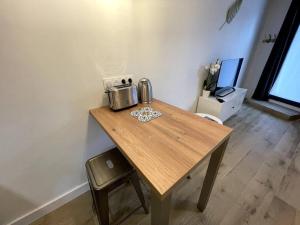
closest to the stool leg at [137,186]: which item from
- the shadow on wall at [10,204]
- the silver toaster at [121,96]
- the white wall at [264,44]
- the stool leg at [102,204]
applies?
→ the stool leg at [102,204]

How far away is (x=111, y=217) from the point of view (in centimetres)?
127

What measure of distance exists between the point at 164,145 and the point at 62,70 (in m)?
0.82

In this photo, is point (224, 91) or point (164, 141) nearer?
point (164, 141)

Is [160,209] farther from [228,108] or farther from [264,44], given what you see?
[264,44]

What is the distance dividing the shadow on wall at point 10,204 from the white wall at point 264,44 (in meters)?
4.09

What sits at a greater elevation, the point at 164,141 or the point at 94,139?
the point at 164,141

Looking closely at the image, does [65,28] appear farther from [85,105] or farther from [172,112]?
[172,112]

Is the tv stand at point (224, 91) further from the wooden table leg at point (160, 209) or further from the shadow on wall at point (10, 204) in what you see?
the shadow on wall at point (10, 204)

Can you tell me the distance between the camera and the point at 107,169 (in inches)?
40.0

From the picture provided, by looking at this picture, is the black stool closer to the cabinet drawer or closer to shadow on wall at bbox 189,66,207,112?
shadow on wall at bbox 189,66,207,112

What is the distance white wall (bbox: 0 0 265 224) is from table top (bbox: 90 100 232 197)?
0.26 metres

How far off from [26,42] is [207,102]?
7.01ft

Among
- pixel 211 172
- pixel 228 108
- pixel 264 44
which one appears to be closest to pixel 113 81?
pixel 211 172

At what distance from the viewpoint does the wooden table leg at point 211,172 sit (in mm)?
1011
